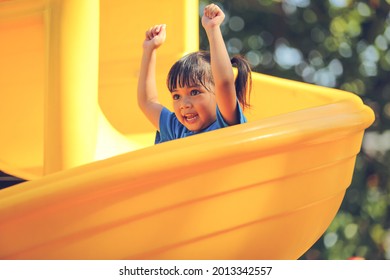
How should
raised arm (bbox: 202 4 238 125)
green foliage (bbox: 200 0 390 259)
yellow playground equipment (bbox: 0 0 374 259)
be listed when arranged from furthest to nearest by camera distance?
green foliage (bbox: 200 0 390 259)
raised arm (bbox: 202 4 238 125)
yellow playground equipment (bbox: 0 0 374 259)

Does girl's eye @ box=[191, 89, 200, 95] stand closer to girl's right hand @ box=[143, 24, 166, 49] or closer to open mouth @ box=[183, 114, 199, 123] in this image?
open mouth @ box=[183, 114, 199, 123]

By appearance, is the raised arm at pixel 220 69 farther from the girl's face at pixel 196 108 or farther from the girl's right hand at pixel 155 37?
the girl's right hand at pixel 155 37

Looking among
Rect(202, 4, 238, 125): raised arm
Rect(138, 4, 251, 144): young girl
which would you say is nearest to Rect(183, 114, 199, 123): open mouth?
Rect(138, 4, 251, 144): young girl

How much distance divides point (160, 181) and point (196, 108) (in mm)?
353

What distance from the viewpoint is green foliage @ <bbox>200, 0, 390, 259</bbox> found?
235 centimetres

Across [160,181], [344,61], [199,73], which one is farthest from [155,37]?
[344,61]

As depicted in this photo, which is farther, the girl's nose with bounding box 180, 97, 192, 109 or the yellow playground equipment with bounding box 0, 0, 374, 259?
the girl's nose with bounding box 180, 97, 192, 109

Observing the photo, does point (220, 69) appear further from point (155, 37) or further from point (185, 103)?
point (155, 37)

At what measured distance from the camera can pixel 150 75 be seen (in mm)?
1600

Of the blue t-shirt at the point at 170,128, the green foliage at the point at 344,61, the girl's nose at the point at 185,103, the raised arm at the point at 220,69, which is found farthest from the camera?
the green foliage at the point at 344,61

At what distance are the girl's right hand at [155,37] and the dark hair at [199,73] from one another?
12 cm

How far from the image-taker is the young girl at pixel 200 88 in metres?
1.30

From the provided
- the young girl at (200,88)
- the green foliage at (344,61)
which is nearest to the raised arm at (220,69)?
the young girl at (200,88)

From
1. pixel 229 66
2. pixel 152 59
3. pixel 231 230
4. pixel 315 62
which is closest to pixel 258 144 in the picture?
pixel 231 230
